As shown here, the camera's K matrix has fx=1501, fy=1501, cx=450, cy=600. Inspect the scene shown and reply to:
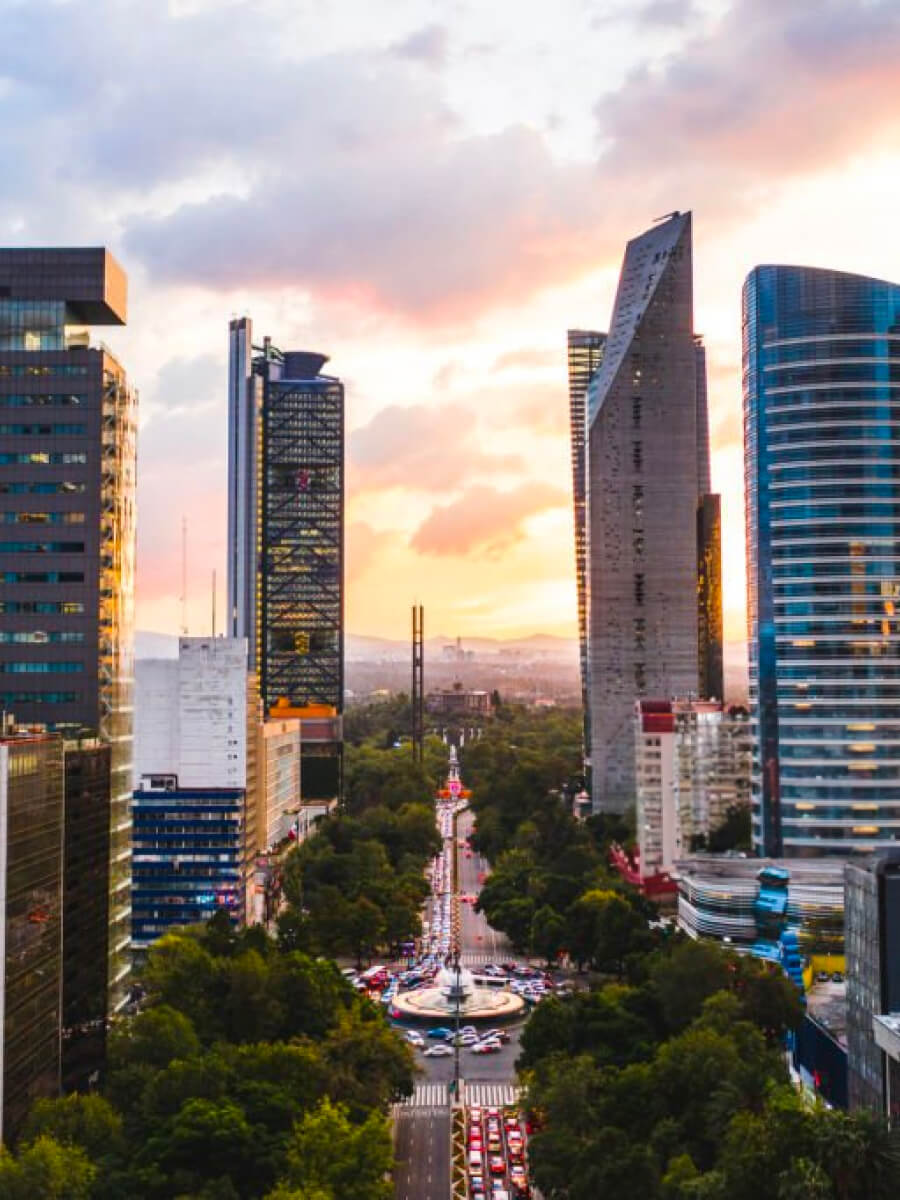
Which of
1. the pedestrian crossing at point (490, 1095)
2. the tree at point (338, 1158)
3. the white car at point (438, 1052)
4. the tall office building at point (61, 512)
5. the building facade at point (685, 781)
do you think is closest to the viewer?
the tree at point (338, 1158)

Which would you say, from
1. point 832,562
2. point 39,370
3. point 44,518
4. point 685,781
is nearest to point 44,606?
point 44,518

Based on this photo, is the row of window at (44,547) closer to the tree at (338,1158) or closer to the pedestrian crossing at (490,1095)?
the tree at (338,1158)

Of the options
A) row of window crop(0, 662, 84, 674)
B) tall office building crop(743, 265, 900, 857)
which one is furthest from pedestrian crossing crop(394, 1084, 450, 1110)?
tall office building crop(743, 265, 900, 857)

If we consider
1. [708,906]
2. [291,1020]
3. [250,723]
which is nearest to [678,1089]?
[291,1020]

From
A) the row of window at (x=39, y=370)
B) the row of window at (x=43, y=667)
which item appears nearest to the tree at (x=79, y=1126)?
the row of window at (x=43, y=667)

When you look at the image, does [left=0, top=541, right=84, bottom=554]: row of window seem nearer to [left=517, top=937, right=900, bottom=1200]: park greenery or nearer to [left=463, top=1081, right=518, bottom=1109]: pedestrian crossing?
[left=517, top=937, right=900, bottom=1200]: park greenery
